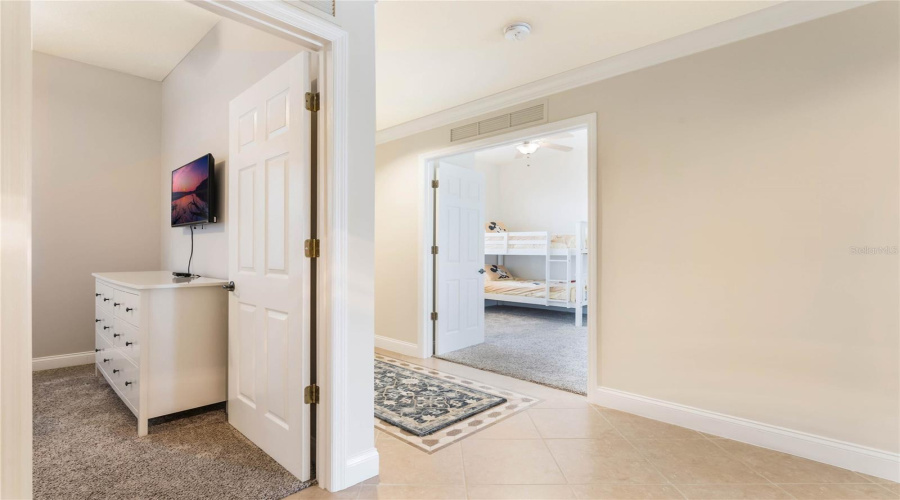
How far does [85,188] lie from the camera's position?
371 cm

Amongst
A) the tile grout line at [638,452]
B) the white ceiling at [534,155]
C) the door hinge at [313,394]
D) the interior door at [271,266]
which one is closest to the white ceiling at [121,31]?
the interior door at [271,266]

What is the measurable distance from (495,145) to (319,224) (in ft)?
6.98

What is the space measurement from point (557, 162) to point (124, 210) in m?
6.22

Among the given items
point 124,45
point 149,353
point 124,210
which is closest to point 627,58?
point 149,353

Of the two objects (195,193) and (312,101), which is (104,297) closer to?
(195,193)

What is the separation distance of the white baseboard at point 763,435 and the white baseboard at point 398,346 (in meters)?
1.86

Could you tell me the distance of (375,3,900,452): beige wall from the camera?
199 cm

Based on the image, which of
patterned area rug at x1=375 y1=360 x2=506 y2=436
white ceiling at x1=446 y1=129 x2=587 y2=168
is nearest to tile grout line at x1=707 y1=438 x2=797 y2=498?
patterned area rug at x1=375 y1=360 x2=506 y2=436

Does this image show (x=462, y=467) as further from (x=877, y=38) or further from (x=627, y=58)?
(x=877, y=38)

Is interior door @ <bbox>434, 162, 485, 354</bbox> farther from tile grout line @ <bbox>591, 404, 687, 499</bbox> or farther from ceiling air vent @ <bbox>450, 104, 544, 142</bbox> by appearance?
tile grout line @ <bbox>591, 404, 687, 499</bbox>

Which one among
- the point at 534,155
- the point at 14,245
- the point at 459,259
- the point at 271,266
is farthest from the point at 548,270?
the point at 14,245

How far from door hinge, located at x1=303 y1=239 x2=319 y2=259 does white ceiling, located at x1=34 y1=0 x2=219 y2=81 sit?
198 centimetres

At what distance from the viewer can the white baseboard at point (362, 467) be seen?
1847 mm

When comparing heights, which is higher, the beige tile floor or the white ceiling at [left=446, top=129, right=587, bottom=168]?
the white ceiling at [left=446, top=129, right=587, bottom=168]
